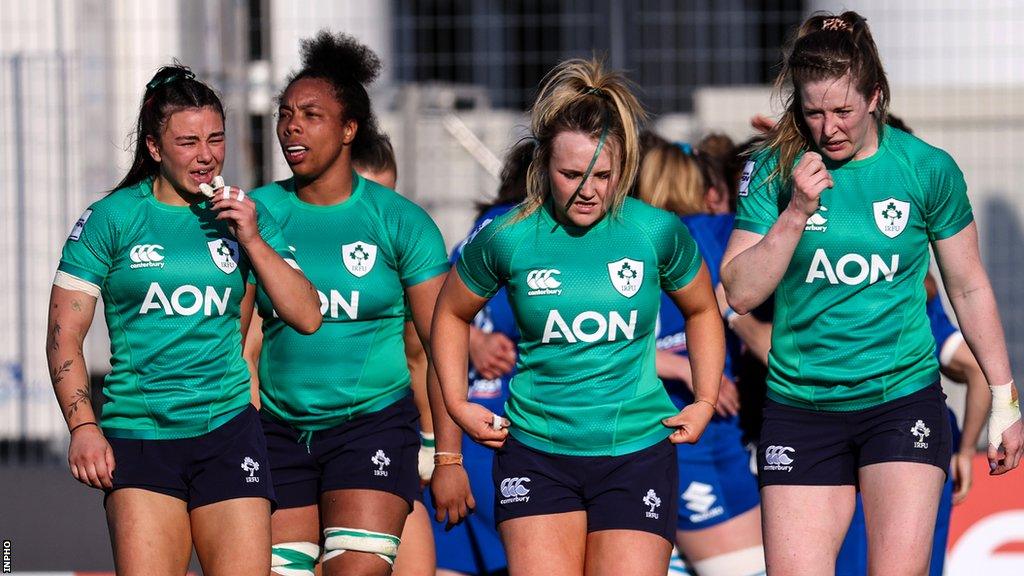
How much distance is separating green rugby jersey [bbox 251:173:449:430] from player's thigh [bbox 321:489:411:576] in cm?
26

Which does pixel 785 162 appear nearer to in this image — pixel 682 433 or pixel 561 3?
pixel 682 433

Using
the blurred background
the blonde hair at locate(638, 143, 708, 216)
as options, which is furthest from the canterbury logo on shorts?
the blurred background

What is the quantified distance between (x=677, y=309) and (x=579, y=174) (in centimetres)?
170

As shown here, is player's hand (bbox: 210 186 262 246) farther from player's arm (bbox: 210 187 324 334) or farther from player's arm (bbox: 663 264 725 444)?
player's arm (bbox: 663 264 725 444)

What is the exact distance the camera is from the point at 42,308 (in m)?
8.75

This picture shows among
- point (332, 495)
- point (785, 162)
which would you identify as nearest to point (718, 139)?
point (785, 162)

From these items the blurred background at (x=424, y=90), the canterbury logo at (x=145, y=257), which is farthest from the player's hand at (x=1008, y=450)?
the blurred background at (x=424, y=90)

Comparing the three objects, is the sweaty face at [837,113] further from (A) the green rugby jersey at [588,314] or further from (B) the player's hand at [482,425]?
(B) the player's hand at [482,425]

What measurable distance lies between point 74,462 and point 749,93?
18.6ft

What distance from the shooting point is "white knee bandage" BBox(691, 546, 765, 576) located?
18.3ft

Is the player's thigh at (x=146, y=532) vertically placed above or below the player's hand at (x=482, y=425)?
below

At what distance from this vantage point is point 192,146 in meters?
4.34

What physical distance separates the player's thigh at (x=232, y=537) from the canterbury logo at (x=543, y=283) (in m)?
1.07

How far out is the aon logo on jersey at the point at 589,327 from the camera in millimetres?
4129
